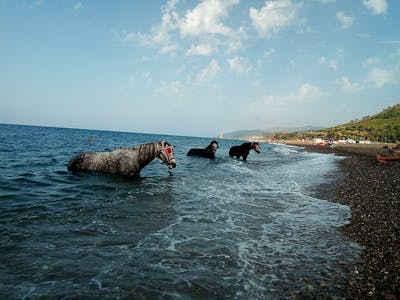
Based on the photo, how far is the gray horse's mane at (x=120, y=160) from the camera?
14875 millimetres

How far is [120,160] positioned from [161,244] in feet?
31.0

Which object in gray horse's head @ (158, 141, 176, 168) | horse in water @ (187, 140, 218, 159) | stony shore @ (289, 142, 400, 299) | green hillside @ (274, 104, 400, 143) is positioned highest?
green hillside @ (274, 104, 400, 143)

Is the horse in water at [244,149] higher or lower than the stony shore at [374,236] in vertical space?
higher

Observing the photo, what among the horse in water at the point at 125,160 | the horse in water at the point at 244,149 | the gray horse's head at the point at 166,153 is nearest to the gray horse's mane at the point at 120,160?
the horse in water at the point at 125,160

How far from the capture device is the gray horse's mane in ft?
48.8

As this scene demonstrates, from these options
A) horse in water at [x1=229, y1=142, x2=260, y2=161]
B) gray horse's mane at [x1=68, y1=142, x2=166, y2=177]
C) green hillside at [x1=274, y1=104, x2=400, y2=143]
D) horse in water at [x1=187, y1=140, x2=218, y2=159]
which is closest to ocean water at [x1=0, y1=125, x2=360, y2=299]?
gray horse's mane at [x1=68, y1=142, x2=166, y2=177]

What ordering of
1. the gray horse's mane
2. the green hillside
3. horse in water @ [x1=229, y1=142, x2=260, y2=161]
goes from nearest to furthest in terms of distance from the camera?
the gray horse's mane < horse in water @ [x1=229, y1=142, x2=260, y2=161] < the green hillside

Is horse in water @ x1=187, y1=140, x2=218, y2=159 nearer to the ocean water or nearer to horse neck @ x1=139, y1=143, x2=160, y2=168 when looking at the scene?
horse neck @ x1=139, y1=143, x2=160, y2=168

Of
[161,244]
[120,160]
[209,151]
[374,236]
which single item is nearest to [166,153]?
[120,160]

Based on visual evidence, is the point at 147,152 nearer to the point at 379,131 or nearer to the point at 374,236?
the point at 374,236

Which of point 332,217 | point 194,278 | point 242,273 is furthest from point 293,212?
point 194,278

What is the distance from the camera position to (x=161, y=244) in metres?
6.35

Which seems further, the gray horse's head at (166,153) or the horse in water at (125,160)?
the gray horse's head at (166,153)

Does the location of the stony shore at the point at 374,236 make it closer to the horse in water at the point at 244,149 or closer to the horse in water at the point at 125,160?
the horse in water at the point at 125,160
